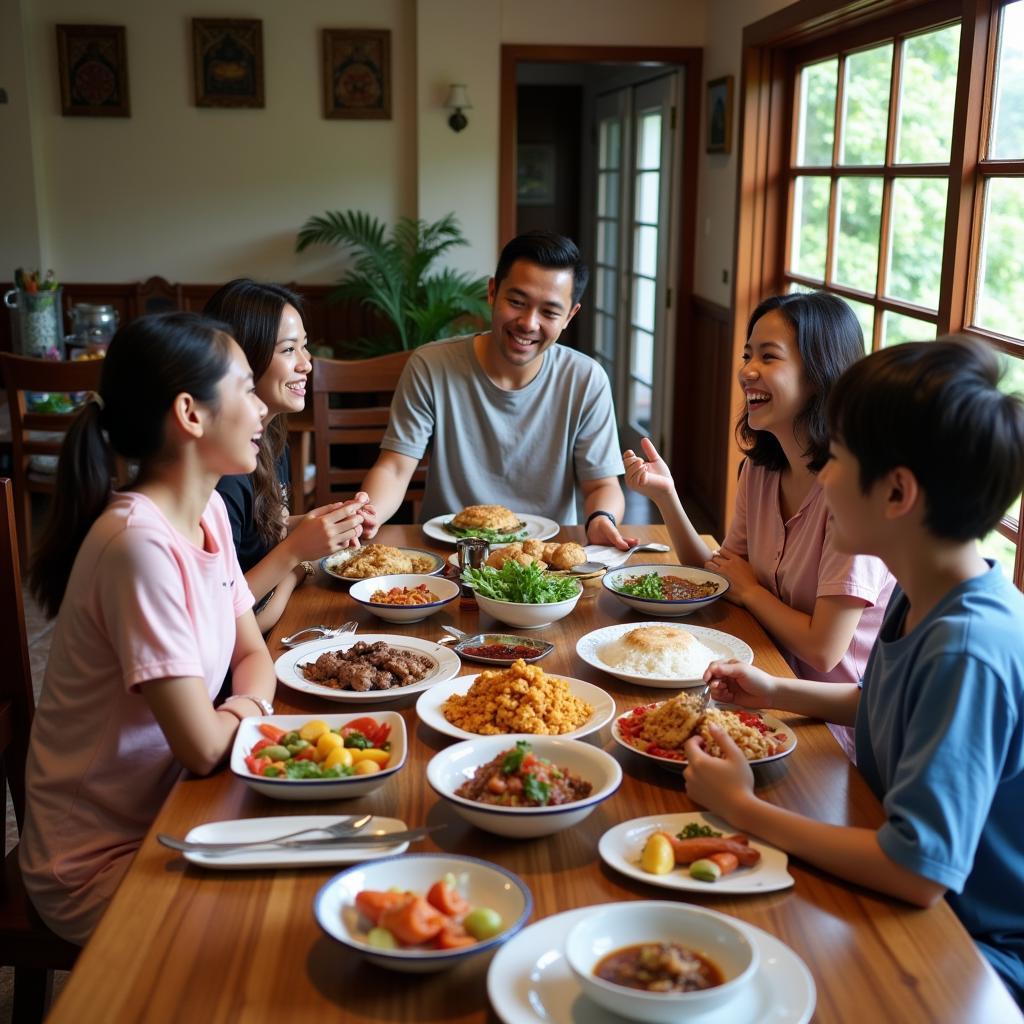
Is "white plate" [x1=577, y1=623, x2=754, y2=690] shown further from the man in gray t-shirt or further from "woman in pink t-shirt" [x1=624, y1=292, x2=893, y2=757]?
the man in gray t-shirt

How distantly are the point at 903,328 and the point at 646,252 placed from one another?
351 cm

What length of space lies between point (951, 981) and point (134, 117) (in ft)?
19.9

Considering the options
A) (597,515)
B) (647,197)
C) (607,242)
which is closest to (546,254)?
(597,515)

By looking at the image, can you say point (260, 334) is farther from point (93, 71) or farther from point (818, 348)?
point (93, 71)

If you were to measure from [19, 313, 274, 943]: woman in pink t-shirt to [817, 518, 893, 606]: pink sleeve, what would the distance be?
34.6 inches

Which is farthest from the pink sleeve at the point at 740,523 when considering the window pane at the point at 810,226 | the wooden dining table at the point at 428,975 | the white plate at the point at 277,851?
the window pane at the point at 810,226

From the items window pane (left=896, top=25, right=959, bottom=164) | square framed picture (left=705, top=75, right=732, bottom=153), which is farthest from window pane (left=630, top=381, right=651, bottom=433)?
window pane (left=896, top=25, right=959, bottom=164)

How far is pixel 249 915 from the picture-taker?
1.10 metres

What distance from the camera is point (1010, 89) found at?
2.82m

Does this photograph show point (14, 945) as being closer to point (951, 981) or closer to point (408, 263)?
point (951, 981)

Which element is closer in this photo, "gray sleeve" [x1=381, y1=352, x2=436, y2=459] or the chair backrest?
the chair backrest

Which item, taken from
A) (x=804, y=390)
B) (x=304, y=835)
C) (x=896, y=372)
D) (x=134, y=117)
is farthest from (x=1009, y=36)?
(x=134, y=117)

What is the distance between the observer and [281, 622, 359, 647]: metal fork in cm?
183

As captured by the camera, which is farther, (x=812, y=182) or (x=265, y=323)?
(x=812, y=182)
